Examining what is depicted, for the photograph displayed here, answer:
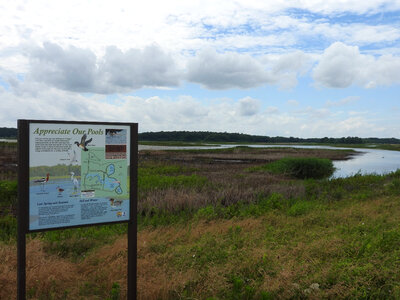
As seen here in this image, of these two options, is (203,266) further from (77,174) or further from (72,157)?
(72,157)

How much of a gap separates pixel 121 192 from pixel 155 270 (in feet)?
5.46

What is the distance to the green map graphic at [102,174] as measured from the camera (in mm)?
4242

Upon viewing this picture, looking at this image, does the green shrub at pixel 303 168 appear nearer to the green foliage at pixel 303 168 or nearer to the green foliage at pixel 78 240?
the green foliage at pixel 303 168

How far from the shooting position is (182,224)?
8891 mm

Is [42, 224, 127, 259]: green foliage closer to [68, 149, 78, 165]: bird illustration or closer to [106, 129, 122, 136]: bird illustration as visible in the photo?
[68, 149, 78, 165]: bird illustration

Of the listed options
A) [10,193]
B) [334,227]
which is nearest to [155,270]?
[334,227]

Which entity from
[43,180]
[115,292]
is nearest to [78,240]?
[115,292]

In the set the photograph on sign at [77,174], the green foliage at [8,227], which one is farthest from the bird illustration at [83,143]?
the green foliage at [8,227]

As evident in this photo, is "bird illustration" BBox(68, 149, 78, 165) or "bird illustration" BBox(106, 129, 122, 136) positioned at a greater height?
"bird illustration" BBox(106, 129, 122, 136)

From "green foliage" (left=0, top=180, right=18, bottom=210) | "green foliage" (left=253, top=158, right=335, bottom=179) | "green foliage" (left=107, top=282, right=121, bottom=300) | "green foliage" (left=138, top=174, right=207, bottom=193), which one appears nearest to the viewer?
"green foliage" (left=107, top=282, right=121, bottom=300)

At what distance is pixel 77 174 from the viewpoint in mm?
4168

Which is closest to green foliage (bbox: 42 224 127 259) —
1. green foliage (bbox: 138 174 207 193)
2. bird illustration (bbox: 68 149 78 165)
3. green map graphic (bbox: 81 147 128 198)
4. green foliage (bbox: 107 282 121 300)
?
green foliage (bbox: 107 282 121 300)

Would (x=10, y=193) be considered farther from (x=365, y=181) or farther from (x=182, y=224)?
(x=365, y=181)

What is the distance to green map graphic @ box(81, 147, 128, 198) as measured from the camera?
167 inches
